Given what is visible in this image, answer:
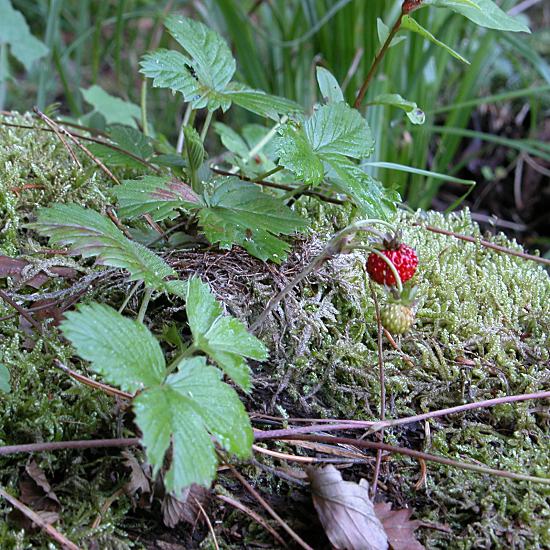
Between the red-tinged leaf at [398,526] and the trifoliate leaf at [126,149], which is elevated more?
the trifoliate leaf at [126,149]

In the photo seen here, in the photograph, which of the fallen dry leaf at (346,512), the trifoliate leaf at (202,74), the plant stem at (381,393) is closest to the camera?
the fallen dry leaf at (346,512)

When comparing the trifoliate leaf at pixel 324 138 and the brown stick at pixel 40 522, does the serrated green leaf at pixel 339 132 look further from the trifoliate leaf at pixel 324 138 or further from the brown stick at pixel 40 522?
the brown stick at pixel 40 522

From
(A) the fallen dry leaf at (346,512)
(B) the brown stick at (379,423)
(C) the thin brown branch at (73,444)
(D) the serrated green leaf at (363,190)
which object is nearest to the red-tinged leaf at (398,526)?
(A) the fallen dry leaf at (346,512)

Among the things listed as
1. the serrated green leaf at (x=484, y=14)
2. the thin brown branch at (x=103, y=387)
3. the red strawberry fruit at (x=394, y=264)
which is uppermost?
the serrated green leaf at (x=484, y=14)

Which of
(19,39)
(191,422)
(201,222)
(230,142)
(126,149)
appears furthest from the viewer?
(19,39)

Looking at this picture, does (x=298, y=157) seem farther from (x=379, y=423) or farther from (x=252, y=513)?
(x=252, y=513)

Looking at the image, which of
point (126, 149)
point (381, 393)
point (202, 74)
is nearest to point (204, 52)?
point (202, 74)

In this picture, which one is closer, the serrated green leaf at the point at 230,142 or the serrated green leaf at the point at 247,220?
the serrated green leaf at the point at 247,220

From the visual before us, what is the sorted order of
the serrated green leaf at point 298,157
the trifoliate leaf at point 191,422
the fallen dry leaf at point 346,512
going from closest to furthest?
the trifoliate leaf at point 191,422, the fallen dry leaf at point 346,512, the serrated green leaf at point 298,157
